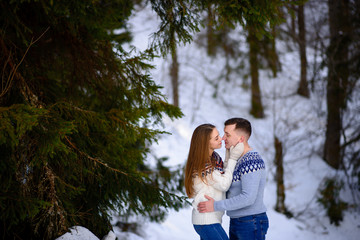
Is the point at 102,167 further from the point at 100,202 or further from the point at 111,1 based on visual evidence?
the point at 111,1

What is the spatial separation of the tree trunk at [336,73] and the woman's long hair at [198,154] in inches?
202

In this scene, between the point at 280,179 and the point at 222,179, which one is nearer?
the point at 222,179

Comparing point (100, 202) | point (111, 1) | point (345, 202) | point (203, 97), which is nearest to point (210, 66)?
point (203, 97)

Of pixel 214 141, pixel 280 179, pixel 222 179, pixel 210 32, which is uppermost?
pixel 210 32

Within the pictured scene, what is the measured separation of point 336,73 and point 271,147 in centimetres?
458

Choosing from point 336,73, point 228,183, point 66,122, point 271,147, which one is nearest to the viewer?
point 66,122

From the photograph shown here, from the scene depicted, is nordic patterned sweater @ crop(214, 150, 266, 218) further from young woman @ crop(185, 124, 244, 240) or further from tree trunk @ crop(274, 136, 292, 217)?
tree trunk @ crop(274, 136, 292, 217)

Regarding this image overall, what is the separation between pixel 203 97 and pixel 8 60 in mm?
14216

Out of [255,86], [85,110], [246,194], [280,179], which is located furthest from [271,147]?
[85,110]

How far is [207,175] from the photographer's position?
2941 millimetres

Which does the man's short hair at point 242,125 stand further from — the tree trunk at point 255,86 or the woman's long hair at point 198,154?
the tree trunk at point 255,86

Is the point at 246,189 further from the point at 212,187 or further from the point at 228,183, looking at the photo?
the point at 212,187

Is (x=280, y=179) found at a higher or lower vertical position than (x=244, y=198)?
higher

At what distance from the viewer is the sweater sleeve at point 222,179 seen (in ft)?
9.44
